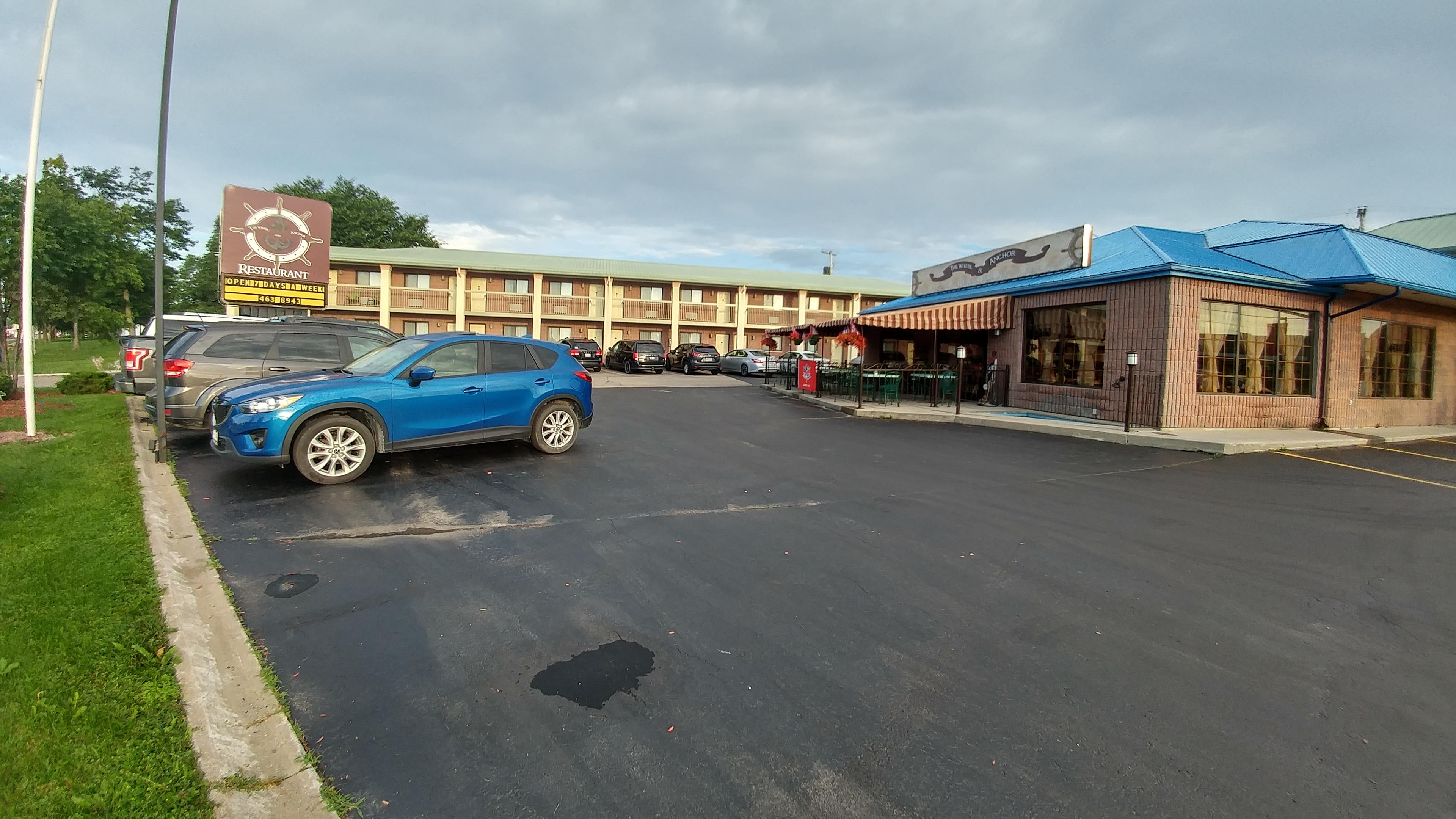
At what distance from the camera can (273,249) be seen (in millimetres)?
15383

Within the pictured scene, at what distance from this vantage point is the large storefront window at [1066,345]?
48.0 ft

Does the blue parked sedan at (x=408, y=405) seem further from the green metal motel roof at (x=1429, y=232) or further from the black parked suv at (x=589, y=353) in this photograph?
the green metal motel roof at (x=1429, y=232)

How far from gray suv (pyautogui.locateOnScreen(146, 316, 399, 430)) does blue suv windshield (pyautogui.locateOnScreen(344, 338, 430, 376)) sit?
672mm

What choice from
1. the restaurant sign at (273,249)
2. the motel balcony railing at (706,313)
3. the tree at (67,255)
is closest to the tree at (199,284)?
the tree at (67,255)

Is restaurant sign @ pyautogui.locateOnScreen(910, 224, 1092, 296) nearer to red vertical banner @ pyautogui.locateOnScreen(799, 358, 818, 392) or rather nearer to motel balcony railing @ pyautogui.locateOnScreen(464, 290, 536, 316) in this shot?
red vertical banner @ pyautogui.locateOnScreen(799, 358, 818, 392)

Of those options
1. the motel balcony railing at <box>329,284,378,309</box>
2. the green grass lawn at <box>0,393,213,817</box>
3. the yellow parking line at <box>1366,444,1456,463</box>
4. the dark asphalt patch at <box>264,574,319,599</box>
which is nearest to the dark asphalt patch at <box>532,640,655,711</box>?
the green grass lawn at <box>0,393,213,817</box>

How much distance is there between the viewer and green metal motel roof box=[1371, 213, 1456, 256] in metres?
23.1

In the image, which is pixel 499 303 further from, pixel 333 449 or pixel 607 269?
pixel 333 449

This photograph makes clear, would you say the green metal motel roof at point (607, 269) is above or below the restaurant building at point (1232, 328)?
above

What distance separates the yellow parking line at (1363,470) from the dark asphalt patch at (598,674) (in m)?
11.2

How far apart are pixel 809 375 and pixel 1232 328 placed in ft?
35.4

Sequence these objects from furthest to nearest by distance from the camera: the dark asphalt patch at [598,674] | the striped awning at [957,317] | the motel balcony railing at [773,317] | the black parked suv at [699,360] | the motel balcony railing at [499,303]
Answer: the motel balcony railing at [773,317] → the motel balcony railing at [499,303] → the black parked suv at [699,360] → the striped awning at [957,317] → the dark asphalt patch at [598,674]

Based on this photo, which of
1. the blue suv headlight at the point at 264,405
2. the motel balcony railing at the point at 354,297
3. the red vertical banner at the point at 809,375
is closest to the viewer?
the blue suv headlight at the point at 264,405

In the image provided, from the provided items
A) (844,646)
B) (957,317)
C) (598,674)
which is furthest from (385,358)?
(957,317)
